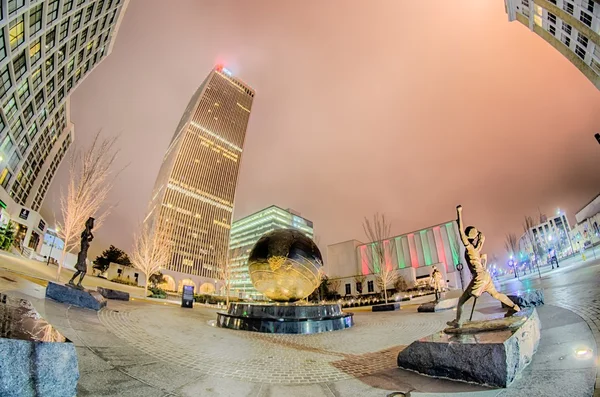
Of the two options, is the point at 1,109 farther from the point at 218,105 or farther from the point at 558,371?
the point at 218,105

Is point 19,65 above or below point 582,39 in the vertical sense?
below

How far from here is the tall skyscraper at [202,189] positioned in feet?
317

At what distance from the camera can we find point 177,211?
98938 mm

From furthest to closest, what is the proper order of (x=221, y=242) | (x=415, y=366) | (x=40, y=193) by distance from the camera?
1. (x=221, y=242)
2. (x=40, y=193)
3. (x=415, y=366)

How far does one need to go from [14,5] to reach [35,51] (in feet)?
27.9

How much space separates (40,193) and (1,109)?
122ft

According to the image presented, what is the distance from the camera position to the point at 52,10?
29.5 metres

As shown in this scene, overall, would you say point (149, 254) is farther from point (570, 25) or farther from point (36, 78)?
point (570, 25)

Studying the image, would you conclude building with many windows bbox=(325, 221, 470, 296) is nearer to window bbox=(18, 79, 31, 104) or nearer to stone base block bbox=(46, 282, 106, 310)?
stone base block bbox=(46, 282, 106, 310)

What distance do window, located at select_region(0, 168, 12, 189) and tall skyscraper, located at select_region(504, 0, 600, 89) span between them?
76612 millimetres

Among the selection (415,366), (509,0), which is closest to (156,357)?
(415,366)

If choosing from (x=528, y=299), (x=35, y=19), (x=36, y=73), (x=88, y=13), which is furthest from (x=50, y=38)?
(x=528, y=299)

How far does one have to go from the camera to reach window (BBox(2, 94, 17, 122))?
30969 mm

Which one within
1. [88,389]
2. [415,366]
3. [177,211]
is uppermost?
[177,211]
